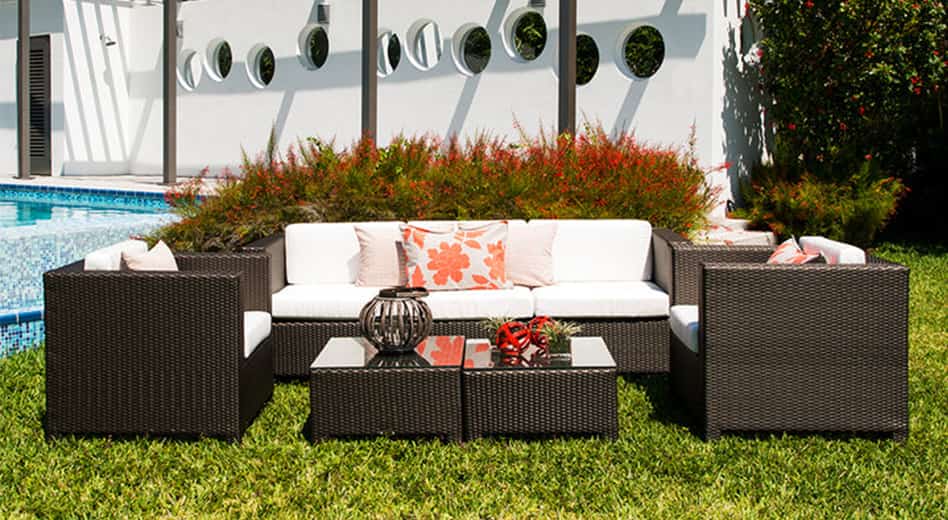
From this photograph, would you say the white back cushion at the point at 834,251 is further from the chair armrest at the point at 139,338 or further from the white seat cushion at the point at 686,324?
the chair armrest at the point at 139,338

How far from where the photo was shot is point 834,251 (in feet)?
14.2

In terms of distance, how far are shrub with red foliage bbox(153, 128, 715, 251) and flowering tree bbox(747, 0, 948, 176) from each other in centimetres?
390

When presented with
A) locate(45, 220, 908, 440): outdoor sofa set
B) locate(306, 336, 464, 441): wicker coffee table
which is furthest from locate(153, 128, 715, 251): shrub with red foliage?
locate(306, 336, 464, 441): wicker coffee table

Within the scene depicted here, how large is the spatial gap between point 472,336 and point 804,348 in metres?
1.67

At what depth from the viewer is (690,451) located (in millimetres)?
3891

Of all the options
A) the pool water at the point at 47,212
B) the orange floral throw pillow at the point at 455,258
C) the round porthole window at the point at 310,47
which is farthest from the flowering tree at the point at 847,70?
the pool water at the point at 47,212

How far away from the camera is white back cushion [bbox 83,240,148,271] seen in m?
4.17

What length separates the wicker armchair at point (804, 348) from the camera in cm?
392

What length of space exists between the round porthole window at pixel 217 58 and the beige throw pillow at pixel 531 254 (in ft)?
33.6

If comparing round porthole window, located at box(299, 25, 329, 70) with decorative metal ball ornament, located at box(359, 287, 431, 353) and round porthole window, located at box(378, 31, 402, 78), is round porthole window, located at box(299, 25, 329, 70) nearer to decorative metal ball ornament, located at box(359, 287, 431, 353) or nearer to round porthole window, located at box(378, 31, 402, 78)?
round porthole window, located at box(378, 31, 402, 78)

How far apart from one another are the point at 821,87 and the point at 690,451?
720 centimetres

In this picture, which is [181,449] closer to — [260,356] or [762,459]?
[260,356]

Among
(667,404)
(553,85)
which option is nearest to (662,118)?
(553,85)

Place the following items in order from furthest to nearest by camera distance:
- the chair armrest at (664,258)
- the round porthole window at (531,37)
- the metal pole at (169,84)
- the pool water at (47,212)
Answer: the round porthole window at (531,37) < the metal pole at (169,84) < the pool water at (47,212) < the chair armrest at (664,258)
